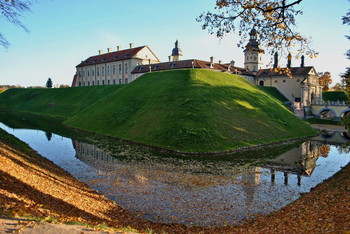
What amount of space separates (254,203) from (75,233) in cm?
1060

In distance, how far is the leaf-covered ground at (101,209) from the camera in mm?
9602

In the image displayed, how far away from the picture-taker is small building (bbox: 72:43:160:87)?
86.6 meters

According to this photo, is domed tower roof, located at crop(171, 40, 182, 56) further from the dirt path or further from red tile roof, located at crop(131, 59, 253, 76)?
the dirt path

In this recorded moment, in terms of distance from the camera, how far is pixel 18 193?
11.5 meters

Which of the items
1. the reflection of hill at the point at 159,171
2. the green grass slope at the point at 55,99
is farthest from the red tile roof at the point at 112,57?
the reflection of hill at the point at 159,171

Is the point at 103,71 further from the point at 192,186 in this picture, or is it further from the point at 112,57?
the point at 192,186

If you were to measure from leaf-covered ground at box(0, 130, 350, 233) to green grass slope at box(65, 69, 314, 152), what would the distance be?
15.4 m

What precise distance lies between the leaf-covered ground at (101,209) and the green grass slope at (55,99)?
165 ft

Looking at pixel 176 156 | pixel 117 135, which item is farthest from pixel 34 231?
pixel 117 135

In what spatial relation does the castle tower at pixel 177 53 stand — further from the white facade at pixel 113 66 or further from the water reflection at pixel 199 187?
the water reflection at pixel 199 187

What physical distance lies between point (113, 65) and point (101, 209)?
83360 mm

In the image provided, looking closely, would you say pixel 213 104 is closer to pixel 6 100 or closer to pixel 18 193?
pixel 18 193

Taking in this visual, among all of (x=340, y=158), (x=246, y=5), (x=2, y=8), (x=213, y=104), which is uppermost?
(x=2, y=8)

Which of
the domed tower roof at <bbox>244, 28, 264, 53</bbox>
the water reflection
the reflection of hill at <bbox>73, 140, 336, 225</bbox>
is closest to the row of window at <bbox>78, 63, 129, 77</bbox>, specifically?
the reflection of hill at <bbox>73, 140, 336, 225</bbox>
